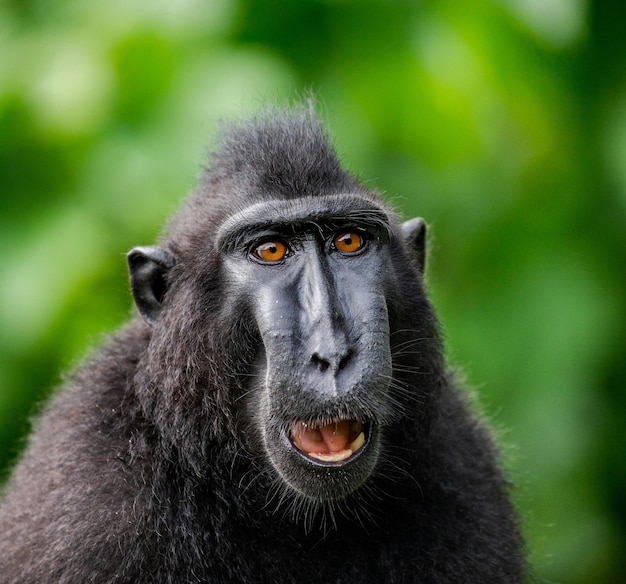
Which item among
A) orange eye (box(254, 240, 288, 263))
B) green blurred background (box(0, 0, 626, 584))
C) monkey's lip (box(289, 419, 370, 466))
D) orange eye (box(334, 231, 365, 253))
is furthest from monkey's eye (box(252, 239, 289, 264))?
green blurred background (box(0, 0, 626, 584))

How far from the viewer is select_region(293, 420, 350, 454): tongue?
15.9 feet

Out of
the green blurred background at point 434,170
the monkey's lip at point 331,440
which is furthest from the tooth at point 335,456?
the green blurred background at point 434,170

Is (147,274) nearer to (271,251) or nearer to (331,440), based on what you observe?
(271,251)

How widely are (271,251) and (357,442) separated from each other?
97cm

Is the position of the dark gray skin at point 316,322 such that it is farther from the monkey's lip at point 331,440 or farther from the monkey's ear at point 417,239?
the monkey's ear at point 417,239

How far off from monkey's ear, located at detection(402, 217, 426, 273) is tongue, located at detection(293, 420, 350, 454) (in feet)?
3.80

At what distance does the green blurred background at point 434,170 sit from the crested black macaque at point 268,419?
233 centimetres

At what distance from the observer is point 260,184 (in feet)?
17.6

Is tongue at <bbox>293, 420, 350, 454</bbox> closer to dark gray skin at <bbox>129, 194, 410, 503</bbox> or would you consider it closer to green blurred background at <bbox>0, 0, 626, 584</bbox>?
dark gray skin at <bbox>129, 194, 410, 503</bbox>

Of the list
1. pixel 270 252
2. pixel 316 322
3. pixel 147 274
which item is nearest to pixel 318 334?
pixel 316 322

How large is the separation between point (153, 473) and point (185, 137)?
3449mm

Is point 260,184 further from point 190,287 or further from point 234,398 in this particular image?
point 234,398

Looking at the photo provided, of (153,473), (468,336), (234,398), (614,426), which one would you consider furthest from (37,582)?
(614,426)

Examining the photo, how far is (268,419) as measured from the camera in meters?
4.85
